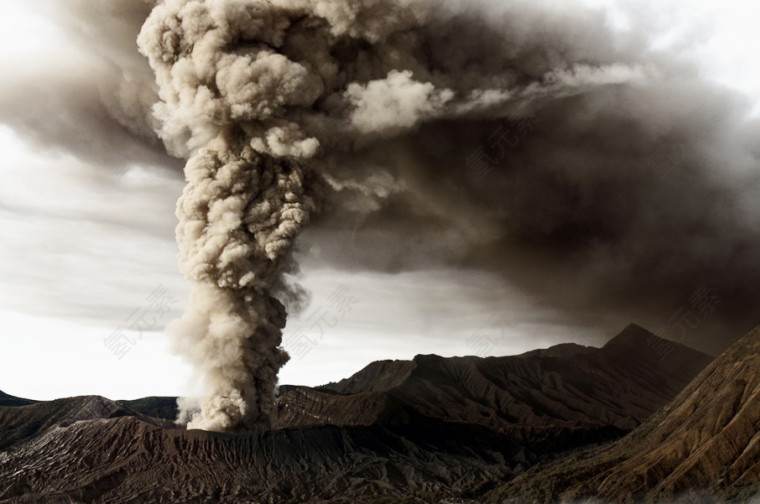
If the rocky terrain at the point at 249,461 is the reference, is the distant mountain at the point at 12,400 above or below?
above

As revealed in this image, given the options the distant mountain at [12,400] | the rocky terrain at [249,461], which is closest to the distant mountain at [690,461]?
the rocky terrain at [249,461]

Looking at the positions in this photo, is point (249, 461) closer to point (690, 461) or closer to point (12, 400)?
point (690, 461)

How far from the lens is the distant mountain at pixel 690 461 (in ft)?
224

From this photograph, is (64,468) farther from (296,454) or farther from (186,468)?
(296,454)

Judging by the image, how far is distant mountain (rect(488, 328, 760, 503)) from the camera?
68.2 m

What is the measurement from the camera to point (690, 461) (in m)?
72.6

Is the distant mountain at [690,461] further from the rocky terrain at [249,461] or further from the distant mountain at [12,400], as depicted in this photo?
the distant mountain at [12,400]

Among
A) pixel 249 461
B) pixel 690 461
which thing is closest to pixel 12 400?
pixel 249 461

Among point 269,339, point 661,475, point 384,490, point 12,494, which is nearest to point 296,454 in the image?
point 384,490

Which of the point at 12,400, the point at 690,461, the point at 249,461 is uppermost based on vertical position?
the point at 12,400

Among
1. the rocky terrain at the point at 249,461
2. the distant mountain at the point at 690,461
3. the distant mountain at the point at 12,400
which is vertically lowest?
the distant mountain at the point at 690,461

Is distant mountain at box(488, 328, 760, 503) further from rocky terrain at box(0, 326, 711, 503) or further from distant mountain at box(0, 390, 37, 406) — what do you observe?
A: distant mountain at box(0, 390, 37, 406)

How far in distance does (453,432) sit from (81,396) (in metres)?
59.7

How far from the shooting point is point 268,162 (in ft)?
234
